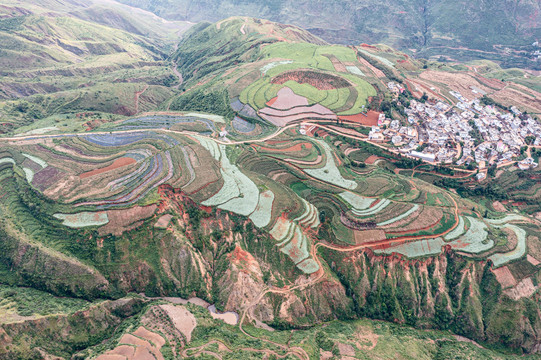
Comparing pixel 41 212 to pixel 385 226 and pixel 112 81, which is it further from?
pixel 112 81

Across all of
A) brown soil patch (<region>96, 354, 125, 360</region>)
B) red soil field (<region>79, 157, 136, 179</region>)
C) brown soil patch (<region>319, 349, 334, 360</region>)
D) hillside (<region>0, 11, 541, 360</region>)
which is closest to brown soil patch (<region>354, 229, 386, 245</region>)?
hillside (<region>0, 11, 541, 360</region>)

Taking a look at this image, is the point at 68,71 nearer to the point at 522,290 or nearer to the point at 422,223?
the point at 422,223

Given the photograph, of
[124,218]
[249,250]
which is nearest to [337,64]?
[249,250]

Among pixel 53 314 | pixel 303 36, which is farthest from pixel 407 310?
pixel 303 36

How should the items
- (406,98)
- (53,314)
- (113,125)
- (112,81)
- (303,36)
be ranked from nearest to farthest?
(53,314) < (113,125) < (406,98) < (112,81) < (303,36)

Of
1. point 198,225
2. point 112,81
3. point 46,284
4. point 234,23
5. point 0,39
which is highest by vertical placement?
point 234,23

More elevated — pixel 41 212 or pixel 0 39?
pixel 0 39

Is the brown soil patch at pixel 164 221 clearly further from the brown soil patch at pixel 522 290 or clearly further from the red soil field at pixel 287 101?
the brown soil patch at pixel 522 290
